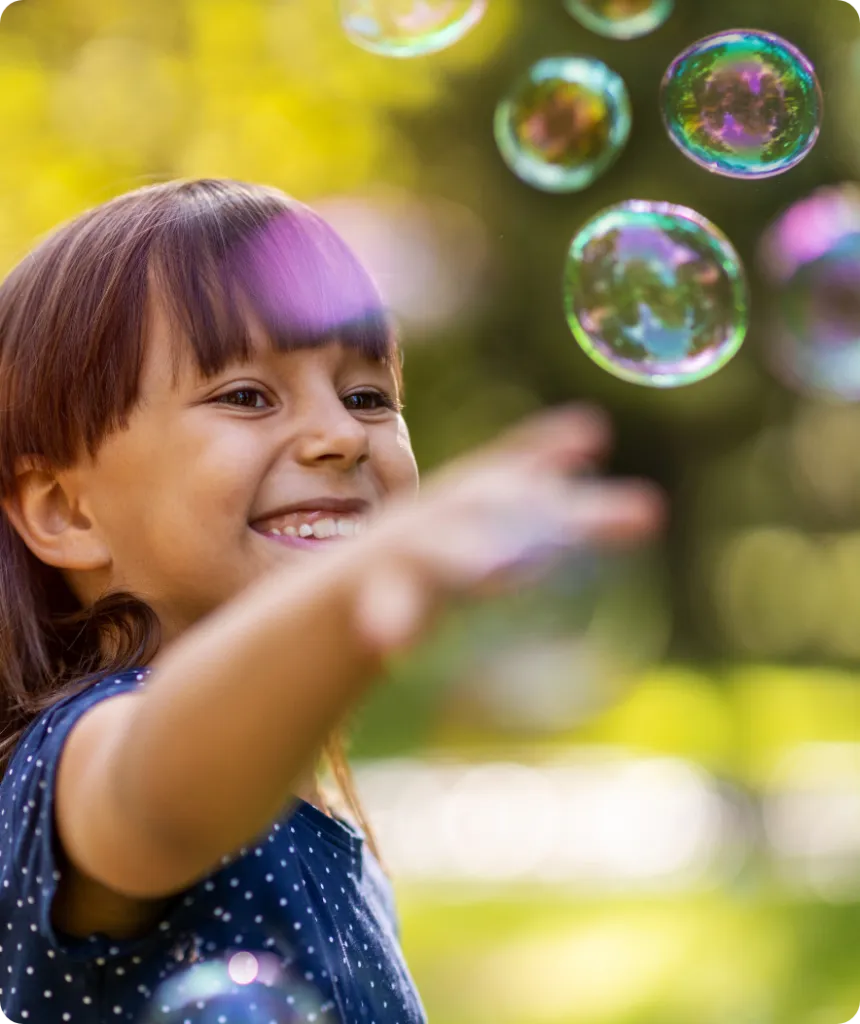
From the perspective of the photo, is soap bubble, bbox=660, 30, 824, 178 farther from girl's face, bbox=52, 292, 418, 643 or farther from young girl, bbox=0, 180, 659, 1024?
girl's face, bbox=52, 292, 418, 643

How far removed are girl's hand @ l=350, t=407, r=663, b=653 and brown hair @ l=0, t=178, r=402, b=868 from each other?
0.61 m

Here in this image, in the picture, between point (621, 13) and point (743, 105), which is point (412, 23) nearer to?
point (621, 13)

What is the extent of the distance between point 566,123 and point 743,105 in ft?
1.47

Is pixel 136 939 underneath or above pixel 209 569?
underneath

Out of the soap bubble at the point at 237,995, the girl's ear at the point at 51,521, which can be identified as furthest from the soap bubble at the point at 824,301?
the soap bubble at the point at 237,995

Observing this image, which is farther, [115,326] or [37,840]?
[115,326]

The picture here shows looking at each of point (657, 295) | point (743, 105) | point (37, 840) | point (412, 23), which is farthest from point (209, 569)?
point (412, 23)

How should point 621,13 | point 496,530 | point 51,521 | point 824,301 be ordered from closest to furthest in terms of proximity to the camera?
point 496,530
point 51,521
point 824,301
point 621,13

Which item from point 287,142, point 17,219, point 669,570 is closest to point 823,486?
point 669,570

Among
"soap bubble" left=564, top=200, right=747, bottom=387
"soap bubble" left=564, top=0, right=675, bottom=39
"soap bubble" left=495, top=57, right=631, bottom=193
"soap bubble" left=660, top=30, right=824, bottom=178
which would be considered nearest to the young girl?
"soap bubble" left=564, top=200, right=747, bottom=387

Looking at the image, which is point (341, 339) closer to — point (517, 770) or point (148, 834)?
point (148, 834)

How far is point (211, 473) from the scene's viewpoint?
154 cm

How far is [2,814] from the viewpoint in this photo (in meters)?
1.36

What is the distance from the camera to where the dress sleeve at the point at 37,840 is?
49.5 inches
